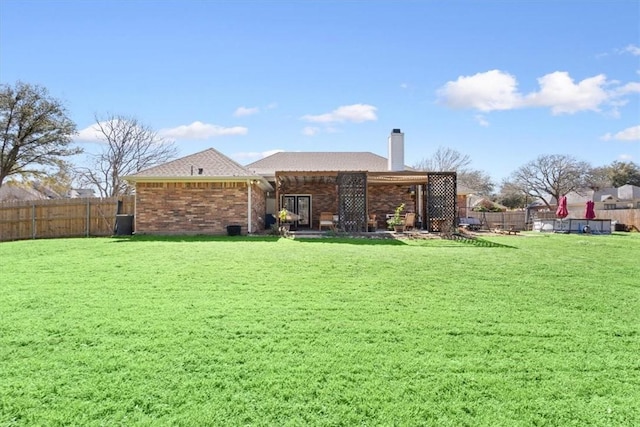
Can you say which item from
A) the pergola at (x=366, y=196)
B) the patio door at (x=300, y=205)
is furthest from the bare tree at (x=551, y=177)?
the patio door at (x=300, y=205)

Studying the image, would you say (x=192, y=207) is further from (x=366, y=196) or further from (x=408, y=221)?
(x=408, y=221)

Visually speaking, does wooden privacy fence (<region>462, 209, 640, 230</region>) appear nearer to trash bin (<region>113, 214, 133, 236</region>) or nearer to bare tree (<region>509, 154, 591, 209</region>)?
trash bin (<region>113, 214, 133, 236</region>)

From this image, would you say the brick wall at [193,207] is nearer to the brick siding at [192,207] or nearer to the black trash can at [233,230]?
the brick siding at [192,207]

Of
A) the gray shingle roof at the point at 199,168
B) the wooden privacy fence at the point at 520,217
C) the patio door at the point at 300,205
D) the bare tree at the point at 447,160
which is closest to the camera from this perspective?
the gray shingle roof at the point at 199,168

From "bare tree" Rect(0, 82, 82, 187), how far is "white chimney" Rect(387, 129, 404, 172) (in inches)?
865

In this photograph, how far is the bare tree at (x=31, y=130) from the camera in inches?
963

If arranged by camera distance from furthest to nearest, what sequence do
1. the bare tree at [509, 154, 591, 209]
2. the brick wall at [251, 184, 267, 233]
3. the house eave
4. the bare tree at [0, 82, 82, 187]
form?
the bare tree at [509, 154, 591, 209] → the bare tree at [0, 82, 82, 187] → the brick wall at [251, 184, 267, 233] → the house eave

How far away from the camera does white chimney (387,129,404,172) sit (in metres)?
19.8

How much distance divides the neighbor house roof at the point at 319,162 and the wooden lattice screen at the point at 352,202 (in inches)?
193

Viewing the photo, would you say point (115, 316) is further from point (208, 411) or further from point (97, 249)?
point (97, 249)

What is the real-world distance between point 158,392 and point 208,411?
0.51 meters

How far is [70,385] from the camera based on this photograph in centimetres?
305

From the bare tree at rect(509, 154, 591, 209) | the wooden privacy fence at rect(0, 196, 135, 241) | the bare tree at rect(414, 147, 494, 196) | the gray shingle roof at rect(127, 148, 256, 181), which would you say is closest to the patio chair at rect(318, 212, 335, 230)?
the gray shingle roof at rect(127, 148, 256, 181)

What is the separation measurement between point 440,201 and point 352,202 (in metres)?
4.07
